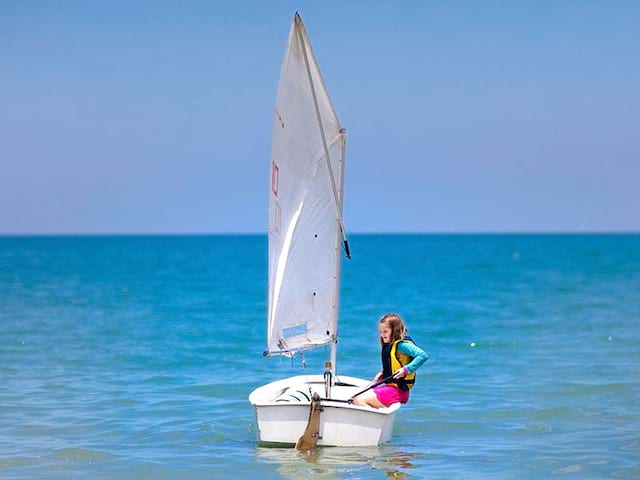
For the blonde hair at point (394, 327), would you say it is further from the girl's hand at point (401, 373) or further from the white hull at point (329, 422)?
the white hull at point (329, 422)

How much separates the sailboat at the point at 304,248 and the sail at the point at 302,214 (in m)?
0.01

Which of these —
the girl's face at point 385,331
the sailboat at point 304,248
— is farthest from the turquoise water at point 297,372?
the girl's face at point 385,331

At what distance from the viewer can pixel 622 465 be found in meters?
15.6

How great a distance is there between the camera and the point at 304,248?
671 inches

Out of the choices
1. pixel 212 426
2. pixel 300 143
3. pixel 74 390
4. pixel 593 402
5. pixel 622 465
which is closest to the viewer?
pixel 622 465

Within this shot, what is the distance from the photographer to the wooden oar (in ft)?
51.2

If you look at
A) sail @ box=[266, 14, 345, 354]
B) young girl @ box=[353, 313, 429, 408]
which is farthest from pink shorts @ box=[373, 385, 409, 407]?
sail @ box=[266, 14, 345, 354]

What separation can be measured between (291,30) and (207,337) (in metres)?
19.0

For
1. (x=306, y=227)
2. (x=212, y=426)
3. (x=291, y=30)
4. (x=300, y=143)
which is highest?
(x=291, y=30)

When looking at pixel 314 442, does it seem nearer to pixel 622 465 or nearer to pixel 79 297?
pixel 622 465

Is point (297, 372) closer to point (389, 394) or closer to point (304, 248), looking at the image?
point (304, 248)

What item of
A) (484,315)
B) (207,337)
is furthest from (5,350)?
(484,315)

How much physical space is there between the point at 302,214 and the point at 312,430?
124 inches

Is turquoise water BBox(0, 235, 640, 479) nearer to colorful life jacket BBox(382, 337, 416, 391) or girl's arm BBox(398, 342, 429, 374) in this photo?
colorful life jacket BBox(382, 337, 416, 391)
